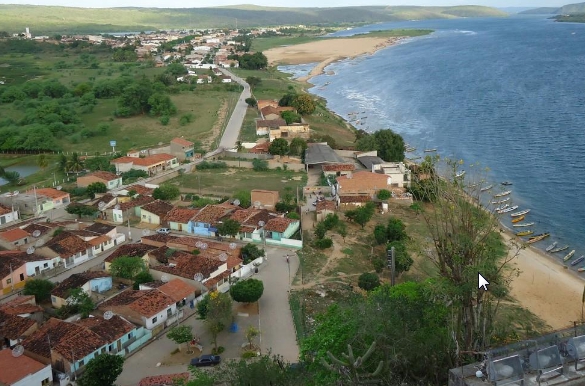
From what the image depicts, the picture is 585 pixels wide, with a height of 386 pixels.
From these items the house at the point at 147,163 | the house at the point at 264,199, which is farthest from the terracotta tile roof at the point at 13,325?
the house at the point at 147,163

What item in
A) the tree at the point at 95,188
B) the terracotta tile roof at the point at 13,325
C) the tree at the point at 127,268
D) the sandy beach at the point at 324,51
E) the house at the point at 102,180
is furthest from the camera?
the sandy beach at the point at 324,51

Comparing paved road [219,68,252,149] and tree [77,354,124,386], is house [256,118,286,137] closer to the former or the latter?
paved road [219,68,252,149]

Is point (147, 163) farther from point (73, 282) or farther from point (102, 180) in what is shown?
point (73, 282)

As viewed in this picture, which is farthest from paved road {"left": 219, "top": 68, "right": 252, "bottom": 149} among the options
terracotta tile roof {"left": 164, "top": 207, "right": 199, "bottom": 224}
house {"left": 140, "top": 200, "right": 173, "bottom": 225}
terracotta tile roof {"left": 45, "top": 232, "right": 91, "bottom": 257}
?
terracotta tile roof {"left": 45, "top": 232, "right": 91, "bottom": 257}

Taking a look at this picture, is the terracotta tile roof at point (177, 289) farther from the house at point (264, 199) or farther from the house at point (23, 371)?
the house at point (264, 199)

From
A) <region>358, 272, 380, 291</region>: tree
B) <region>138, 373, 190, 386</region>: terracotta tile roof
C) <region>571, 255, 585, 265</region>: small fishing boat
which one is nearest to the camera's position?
<region>138, 373, 190, 386</region>: terracotta tile roof

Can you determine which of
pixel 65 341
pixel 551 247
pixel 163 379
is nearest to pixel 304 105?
pixel 551 247
